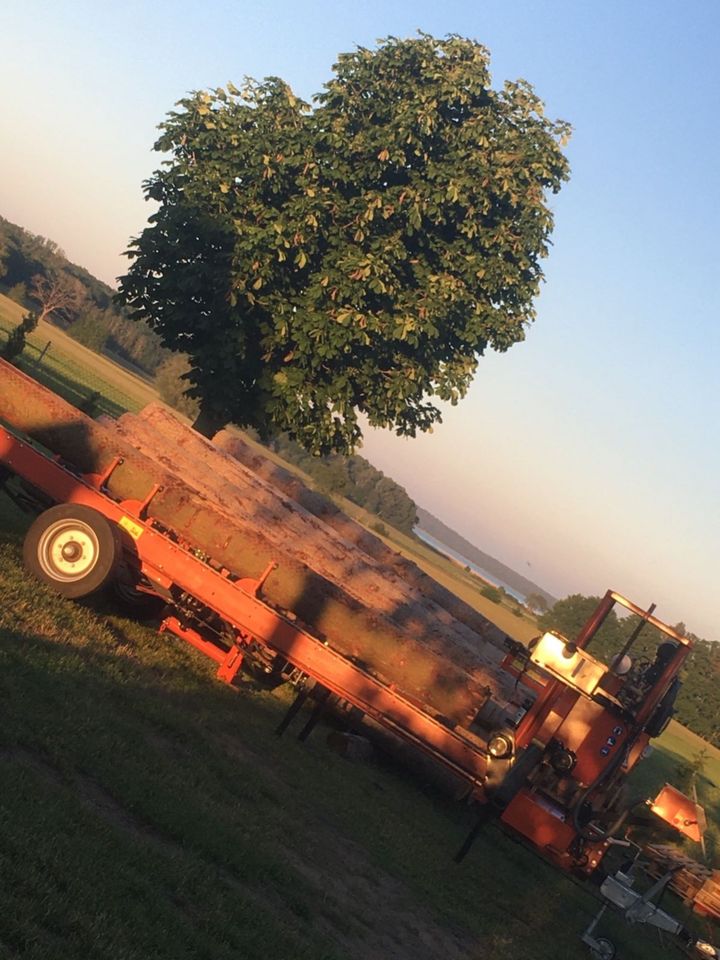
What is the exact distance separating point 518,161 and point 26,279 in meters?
96.9

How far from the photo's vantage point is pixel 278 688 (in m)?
12.2

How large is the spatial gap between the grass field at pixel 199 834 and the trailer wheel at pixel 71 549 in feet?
0.79

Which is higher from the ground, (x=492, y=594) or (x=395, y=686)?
(x=492, y=594)

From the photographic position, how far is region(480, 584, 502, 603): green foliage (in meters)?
79.6

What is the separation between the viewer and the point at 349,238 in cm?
1886

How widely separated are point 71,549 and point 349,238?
1127 cm

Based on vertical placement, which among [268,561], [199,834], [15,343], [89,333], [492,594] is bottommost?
[199,834]

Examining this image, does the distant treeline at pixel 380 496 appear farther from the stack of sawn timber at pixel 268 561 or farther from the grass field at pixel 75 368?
the stack of sawn timber at pixel 268 561

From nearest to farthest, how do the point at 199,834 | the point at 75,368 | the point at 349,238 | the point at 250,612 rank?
the point at 199,834, the point at 250,612, the point at 349,238, the point at 75,368

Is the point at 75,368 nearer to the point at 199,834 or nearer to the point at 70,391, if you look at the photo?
the point at 70,391

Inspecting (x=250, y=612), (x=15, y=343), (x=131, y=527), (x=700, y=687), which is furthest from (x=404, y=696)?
(x=700, y=687)

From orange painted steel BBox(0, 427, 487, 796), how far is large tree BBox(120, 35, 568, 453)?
29.4ft

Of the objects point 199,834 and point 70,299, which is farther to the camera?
point 70,299

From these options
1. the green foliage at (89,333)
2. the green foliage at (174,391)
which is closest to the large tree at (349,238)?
the green foliage at (174,391)
